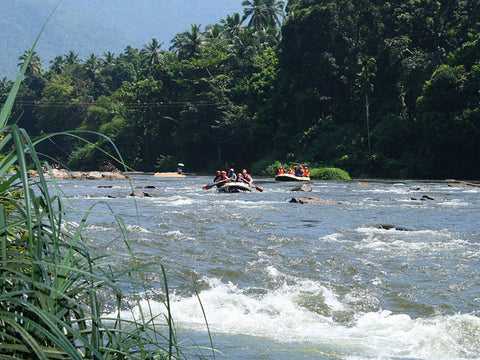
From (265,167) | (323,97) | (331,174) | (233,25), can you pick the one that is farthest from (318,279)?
(233,25)

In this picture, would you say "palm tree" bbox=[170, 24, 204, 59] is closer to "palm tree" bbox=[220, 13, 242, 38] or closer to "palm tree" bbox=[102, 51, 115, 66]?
"palm tree" bbox=[220, 13, 242, 38]

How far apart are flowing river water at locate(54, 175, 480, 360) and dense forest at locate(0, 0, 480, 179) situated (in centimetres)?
2047

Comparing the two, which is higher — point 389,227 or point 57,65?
point 57,65

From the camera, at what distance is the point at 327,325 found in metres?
7.32

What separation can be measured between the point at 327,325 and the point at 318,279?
2260 mm

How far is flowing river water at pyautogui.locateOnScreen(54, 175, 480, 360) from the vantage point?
6.59 metres

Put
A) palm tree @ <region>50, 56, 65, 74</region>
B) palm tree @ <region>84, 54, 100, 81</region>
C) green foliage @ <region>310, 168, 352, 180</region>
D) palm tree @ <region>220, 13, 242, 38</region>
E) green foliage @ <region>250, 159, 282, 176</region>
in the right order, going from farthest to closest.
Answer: palm tree @ <region>50, 56, 65, 74</region> < palm tree @ <region>84, 54, 100, 81</region> < palm tree @ <region>220, 13, 242, 38</region> < green foliage @ <region>250, 159, 282, 176</region> < green foliage @ <region>310, 168, 352, 180</region>

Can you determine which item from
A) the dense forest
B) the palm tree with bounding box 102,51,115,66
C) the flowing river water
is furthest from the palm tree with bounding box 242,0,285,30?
the flowing river water

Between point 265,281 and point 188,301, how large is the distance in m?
1.69

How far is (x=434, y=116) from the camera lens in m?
40.2

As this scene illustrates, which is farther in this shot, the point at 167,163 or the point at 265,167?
the point at 167,163

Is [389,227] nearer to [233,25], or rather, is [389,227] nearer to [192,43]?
[192,43]

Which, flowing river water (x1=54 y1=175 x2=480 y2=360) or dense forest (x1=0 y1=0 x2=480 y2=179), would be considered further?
dense forest (x1=0 y1=0 x2=480 y2=179)

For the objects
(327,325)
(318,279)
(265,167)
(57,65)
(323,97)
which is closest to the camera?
(327,325)
